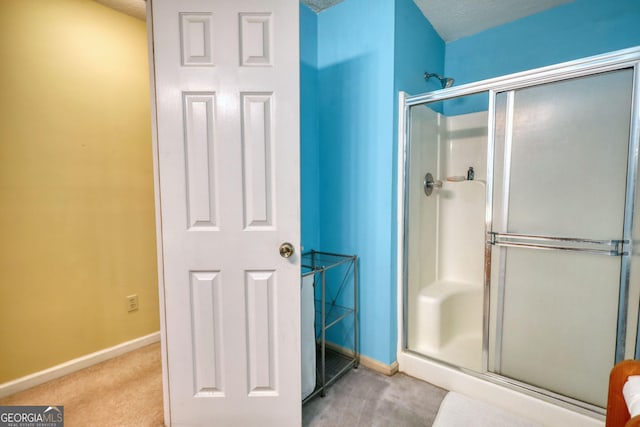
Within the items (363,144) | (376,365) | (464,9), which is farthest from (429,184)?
(376,365)

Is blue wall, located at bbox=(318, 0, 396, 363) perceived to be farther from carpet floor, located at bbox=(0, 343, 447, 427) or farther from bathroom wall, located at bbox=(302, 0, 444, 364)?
carpet floor, located at bbox=(0, 343, 447, 427)

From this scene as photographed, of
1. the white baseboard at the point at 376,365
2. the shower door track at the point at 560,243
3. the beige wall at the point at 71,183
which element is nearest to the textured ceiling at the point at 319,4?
the beige wall at the point at 71,183

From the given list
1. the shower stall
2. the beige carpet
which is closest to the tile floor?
the shower stall

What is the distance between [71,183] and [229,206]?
1.29m

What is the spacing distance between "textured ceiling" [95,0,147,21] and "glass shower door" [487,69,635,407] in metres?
2.39

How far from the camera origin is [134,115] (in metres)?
2.11

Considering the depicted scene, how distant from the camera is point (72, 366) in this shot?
6.14 ft

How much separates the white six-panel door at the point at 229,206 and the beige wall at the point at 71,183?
0.99 m

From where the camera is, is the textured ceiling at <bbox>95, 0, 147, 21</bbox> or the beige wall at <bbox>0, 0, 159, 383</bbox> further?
the textured ceiling at <bbox>95, 0, 147, 21</bbox>

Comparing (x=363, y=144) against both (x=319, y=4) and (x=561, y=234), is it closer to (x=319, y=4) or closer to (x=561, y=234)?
(x=319, y=4)

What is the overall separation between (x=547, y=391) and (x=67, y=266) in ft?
9.44

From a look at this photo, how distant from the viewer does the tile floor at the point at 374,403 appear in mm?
1495

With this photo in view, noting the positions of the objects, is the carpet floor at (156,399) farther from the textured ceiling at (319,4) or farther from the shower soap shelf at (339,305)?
the textured ceiling at (319,4)

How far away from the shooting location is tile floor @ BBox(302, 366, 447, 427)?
1495mm
